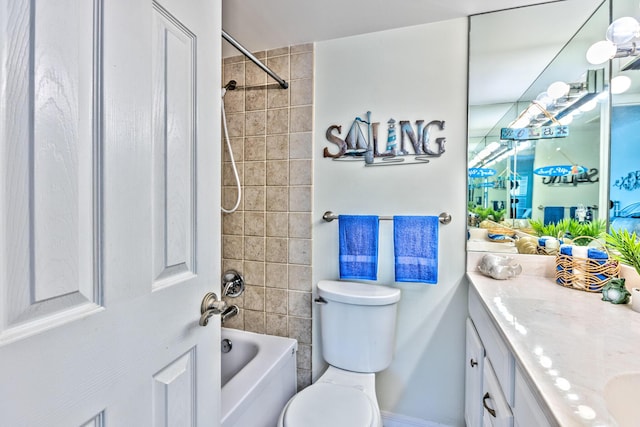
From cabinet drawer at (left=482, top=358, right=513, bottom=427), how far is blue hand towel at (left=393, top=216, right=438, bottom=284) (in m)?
0.48

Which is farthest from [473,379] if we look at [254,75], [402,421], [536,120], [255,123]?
[254,75]

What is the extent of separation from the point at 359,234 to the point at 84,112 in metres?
1.32

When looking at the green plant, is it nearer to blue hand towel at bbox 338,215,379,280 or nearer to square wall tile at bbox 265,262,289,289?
blue hand towel at bbox 338,215,379,280

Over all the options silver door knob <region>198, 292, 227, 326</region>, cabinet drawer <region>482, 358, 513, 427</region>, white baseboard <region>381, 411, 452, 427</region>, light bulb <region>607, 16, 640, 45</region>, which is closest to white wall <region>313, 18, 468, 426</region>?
white baseboard <region>381, 411, 452, 427</region>

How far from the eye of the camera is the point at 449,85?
154cm

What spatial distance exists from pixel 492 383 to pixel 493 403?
0.21ft

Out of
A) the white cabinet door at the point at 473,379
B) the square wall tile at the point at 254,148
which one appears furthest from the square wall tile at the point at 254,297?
the white cabinet door at the point at 473,379

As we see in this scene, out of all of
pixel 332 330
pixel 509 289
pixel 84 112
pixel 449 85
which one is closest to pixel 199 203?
pixel 84 112

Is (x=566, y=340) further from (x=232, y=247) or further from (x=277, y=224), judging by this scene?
(x=232, y=247)

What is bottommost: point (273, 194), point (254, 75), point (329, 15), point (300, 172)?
point (273, 194)

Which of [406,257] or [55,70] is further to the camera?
[406,257]

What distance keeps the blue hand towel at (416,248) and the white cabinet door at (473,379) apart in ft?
1.02

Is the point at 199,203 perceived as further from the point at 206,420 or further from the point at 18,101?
the point at 206,420

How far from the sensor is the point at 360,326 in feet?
4.95
